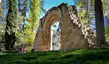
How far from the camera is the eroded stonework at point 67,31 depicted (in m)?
16.8

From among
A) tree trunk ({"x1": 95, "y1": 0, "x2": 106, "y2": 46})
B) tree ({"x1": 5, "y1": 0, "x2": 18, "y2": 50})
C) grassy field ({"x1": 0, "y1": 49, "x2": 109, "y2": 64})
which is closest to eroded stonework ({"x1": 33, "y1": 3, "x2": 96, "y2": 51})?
tree trunk ({"x1": 95, "y1": 0, "x2": 106, "y2": 46})

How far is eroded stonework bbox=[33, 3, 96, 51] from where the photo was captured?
1680cm

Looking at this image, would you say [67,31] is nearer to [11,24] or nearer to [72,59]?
[11,24]

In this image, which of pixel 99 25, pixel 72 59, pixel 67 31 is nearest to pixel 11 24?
pixel 67 31

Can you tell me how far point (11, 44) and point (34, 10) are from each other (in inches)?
397

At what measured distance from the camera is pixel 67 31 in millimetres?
18938

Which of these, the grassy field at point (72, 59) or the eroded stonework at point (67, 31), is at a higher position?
the eroded stonework at point (67, 31)

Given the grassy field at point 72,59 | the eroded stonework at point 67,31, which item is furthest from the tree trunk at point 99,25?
the grassy field at point 72,59

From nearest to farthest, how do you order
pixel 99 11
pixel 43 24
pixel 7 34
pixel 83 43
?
pixel 99 11
pixel 83 43
pixel 43 24
pixel 7 34

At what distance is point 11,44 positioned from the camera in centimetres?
2520

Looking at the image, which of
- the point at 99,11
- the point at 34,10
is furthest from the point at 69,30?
the point at 34,10

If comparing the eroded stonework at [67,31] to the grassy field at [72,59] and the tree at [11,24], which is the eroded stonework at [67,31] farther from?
the grassy field at [72,59]

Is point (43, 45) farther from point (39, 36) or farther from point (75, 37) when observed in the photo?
point (75, 37)

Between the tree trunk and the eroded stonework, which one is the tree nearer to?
the eroded stonework
